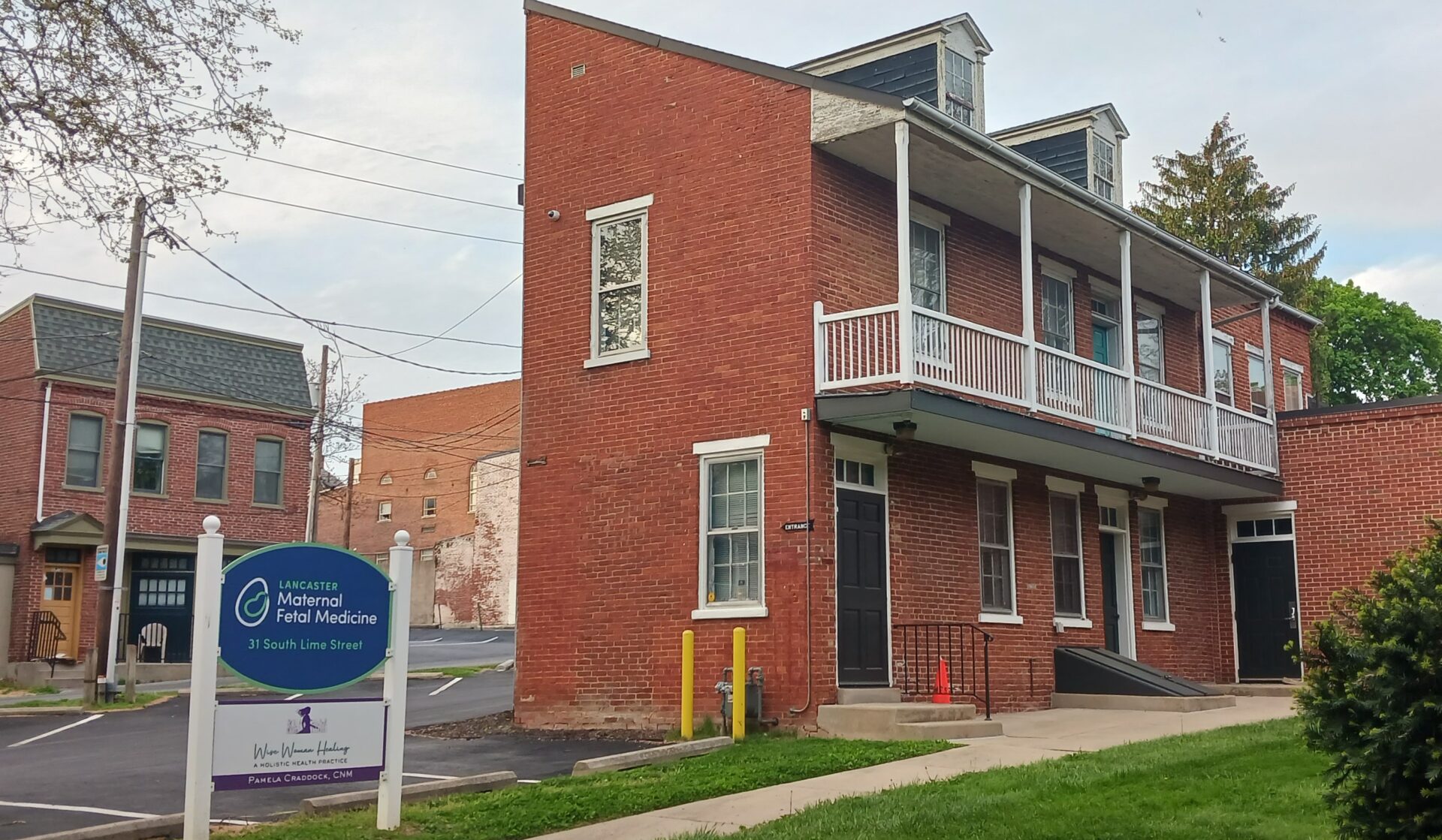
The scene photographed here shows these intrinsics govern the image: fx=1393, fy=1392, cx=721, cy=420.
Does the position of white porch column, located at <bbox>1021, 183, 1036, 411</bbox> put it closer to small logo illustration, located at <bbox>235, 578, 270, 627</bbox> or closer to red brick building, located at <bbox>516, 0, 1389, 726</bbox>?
red brick building, located at <bbox>516, 0, 1389, 726</bbox>

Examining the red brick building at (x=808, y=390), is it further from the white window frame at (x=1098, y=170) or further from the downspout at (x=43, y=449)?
the downspout at (x=43, y=449)

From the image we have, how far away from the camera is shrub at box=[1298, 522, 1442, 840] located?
6656mm

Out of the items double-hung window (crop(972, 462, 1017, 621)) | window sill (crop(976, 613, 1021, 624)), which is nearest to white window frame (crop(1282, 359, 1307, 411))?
double-hung window (crop(972, 462, 1017, 621))

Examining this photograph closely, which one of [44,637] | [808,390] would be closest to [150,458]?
[44,637]

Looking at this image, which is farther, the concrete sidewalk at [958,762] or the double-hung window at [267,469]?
the double-hung window at [267,469]

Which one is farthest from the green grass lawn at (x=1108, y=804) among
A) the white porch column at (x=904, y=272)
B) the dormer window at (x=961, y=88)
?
the dormer window at (x=961, y=88)

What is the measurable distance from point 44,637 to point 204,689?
A: 81.3 feet

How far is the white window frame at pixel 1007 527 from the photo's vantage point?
17359mm

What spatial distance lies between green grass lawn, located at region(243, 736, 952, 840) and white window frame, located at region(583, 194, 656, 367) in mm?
5494

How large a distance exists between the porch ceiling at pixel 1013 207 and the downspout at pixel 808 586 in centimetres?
321

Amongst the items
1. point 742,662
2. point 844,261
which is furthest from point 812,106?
point 742,662

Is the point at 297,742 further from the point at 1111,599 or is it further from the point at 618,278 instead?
the point at 1111,599

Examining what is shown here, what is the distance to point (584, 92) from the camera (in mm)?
18047

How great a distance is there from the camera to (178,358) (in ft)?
110
